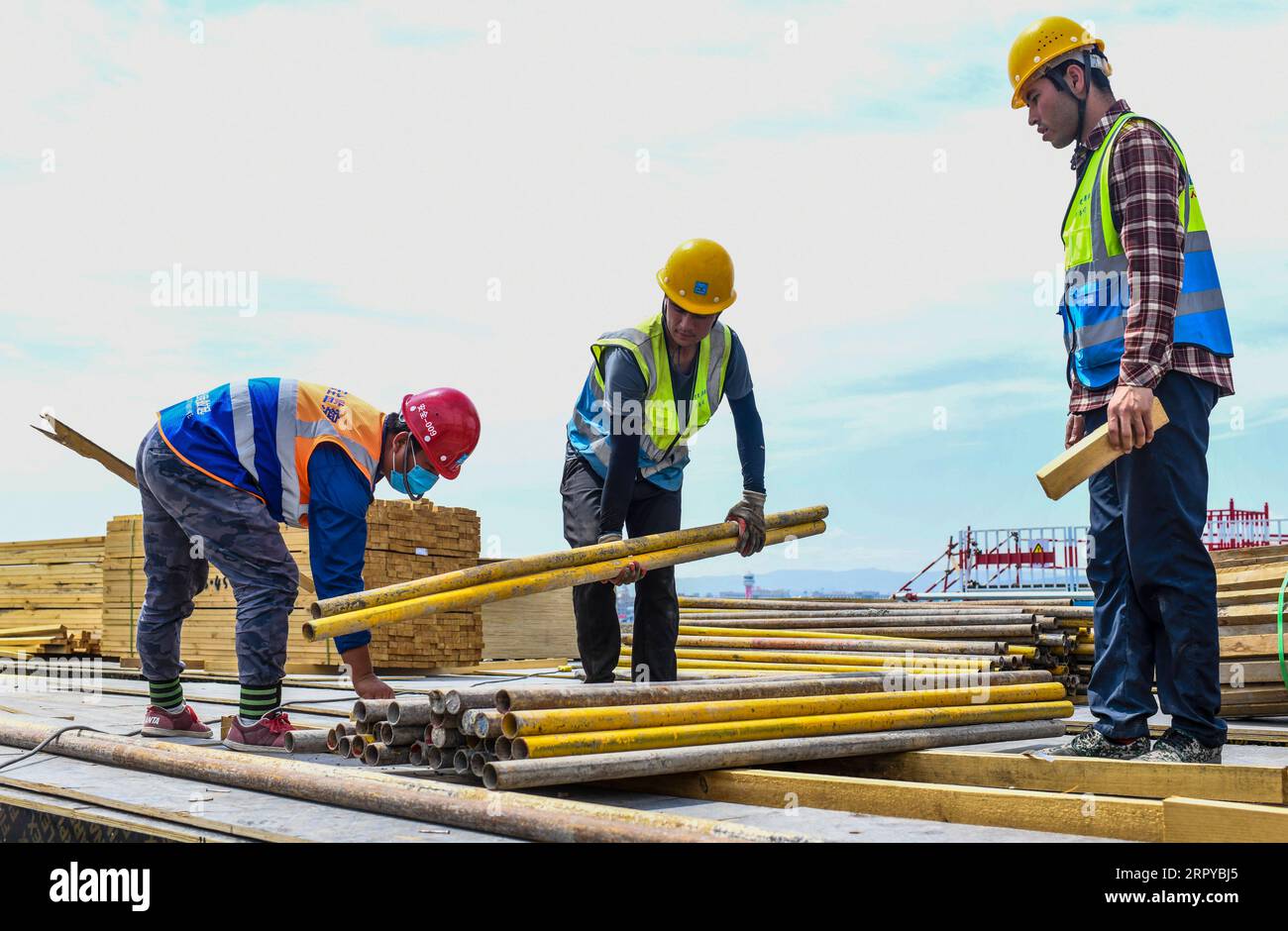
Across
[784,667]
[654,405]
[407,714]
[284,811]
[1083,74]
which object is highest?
[1083,74]

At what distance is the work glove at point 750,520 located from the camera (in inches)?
239

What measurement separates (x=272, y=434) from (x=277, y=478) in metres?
0.21

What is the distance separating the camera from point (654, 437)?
19.3 feet

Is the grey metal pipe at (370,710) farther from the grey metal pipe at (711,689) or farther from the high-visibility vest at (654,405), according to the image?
the high-visibility vest at (654,405)

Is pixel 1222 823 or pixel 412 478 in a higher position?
pixel 412 478

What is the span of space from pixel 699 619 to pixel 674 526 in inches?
188

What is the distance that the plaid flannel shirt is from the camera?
13.8 ft

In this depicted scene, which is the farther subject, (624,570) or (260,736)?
(624,570)

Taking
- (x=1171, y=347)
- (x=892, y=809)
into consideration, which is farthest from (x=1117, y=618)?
(x=892, y=809)

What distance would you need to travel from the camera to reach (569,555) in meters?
5.30

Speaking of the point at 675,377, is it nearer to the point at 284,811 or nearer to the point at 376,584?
the point at 284,811

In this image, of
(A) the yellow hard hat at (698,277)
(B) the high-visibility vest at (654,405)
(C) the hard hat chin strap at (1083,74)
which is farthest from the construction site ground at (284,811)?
(C) the hard hat chin strap at (1083,74)

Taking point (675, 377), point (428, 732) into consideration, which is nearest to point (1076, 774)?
point (428, 732)
